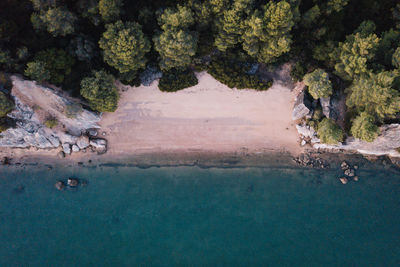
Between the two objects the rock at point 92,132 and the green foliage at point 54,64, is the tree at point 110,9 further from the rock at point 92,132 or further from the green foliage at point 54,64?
the rock at point 92,132

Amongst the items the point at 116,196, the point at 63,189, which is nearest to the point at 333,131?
the point at 116,196

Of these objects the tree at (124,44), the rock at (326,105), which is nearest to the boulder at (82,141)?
the tree at (124,44)

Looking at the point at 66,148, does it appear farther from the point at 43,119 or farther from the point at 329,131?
the point at 329,131

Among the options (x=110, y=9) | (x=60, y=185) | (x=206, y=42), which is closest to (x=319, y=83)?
(x=206, y=42)

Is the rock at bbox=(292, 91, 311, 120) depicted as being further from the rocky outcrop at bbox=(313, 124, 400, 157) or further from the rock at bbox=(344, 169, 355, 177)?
the rock at bbox=(344, 169, 355, 177)

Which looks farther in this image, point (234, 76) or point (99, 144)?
point (99, 144)
